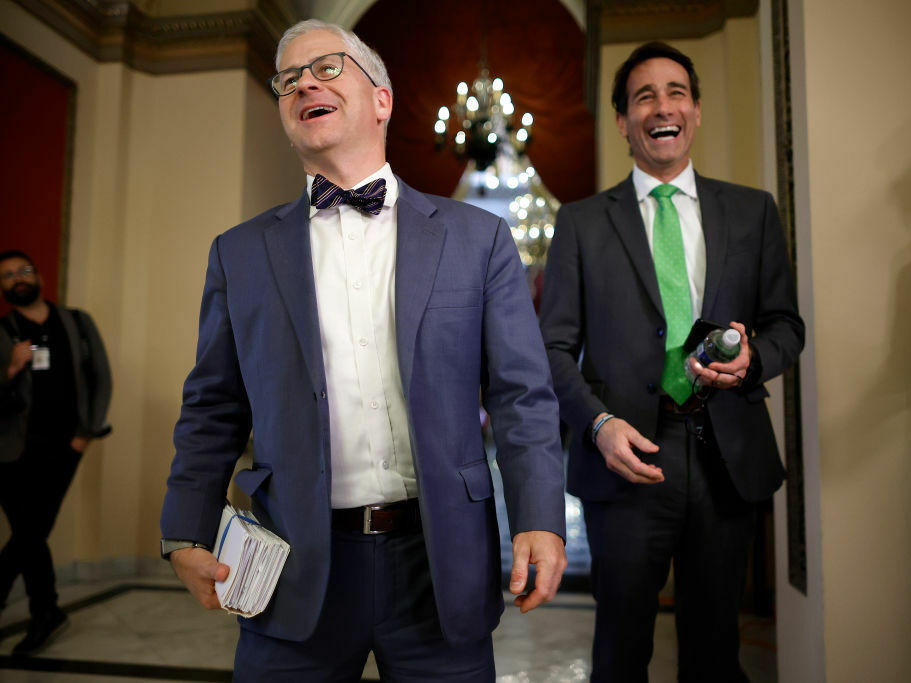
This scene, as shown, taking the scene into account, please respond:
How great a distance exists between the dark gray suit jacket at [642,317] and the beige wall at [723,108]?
273cm

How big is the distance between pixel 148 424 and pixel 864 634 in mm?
4275

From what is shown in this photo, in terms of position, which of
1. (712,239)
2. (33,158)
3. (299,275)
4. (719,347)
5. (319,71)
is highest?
(33,158)

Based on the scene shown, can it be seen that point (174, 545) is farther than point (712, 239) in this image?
No

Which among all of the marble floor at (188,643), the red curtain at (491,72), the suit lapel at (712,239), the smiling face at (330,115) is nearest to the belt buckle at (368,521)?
the smiling face at (330,115)

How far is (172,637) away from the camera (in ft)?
11.7

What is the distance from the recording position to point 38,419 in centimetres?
349

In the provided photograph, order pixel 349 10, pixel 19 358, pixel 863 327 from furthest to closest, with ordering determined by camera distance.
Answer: pixel 349 10, pixel 19 358, pixel 863 327

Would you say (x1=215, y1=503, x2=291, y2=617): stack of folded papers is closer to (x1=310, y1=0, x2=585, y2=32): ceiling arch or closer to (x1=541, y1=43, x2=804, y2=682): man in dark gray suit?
(x1=541, y1=43, x2=804, y2=682): man in dark gray suit

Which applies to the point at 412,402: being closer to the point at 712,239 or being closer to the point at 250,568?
the point at 250,568

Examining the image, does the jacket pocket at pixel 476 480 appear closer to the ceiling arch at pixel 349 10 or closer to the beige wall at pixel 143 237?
the beige wall at pixel 143 237

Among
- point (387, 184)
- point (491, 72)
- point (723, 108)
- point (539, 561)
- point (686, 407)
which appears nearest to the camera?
point (539, 561)

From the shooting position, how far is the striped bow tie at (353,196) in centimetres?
130

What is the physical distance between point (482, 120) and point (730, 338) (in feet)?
17.6

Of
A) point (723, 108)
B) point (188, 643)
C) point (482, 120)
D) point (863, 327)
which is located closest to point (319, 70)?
point (863, 327)
